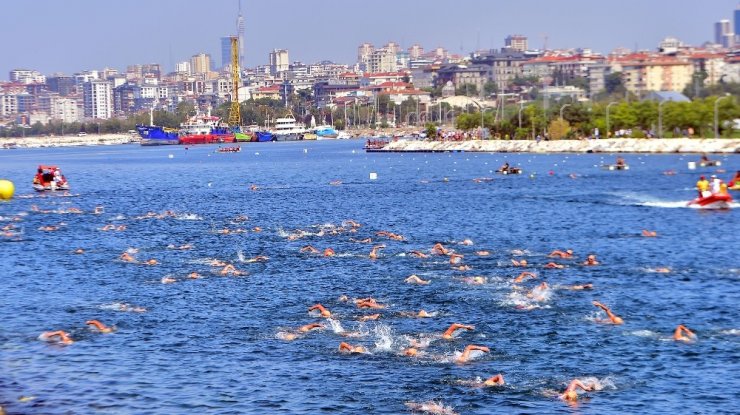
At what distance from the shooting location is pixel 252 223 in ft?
236

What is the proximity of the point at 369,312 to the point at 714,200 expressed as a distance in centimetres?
4066

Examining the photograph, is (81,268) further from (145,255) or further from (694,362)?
(694,362)

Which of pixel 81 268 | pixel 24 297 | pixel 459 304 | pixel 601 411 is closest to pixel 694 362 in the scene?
pixel 601 411

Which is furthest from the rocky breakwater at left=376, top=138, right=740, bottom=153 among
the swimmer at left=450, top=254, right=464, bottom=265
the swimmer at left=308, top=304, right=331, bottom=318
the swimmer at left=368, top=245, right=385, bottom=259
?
the swimmer at left=308, top=304, right=331, bottom=318

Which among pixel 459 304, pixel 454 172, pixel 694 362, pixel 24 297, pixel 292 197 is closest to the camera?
pixel 694 362

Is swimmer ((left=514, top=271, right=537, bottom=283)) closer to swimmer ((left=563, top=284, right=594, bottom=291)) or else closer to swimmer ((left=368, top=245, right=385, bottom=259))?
swimmer ((left=563, top=284, right=594, bottom=291))

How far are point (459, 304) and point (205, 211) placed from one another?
48318 mm

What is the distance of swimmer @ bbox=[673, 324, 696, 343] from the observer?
32406mm

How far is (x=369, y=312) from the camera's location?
37.3 m

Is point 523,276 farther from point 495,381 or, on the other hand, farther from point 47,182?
point 47,182

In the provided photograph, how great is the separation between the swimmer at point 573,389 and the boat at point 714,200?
46.6 m

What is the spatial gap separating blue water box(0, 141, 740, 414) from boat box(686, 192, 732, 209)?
89 cm

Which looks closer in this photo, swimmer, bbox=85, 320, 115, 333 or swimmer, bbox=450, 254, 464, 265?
swimmer, bbox=85, 320, 115, 333

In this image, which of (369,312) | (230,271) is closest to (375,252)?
(230,271)
